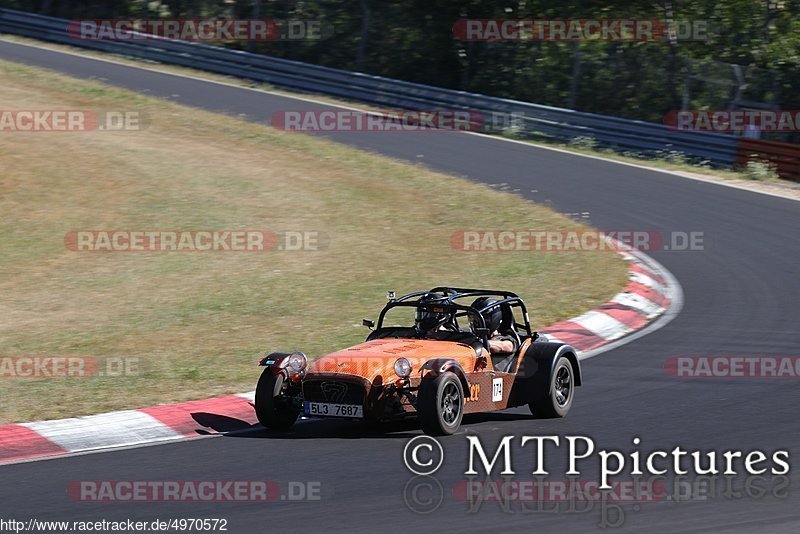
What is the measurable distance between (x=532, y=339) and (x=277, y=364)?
2.37 meters

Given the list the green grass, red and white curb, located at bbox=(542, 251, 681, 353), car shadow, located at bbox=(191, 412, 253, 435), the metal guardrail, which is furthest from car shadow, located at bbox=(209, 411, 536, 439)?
the metal guardrail

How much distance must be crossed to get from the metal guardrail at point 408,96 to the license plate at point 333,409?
17076mm

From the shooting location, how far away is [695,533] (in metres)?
6.09

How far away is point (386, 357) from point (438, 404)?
2.41 feet

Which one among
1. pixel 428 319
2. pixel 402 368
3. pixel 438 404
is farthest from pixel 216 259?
pixel 438 404

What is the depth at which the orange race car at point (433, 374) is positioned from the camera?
8562 millimetres

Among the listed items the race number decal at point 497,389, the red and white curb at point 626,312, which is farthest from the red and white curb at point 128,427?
the race number decal at point 497,389

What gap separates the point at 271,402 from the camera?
888 cm

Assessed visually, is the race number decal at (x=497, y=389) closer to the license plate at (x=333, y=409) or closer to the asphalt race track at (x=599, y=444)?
the asphalt race track at (x=599, y=444)

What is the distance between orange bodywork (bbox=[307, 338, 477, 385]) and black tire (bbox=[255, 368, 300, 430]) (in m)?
0.31

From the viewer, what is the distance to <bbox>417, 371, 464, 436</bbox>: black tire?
8.32 metres

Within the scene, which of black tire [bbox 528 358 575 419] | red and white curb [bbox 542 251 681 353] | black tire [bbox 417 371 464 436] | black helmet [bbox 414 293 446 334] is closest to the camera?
black tire [bbox 417 371 464 436]

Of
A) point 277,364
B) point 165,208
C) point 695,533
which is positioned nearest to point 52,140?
point 165,208

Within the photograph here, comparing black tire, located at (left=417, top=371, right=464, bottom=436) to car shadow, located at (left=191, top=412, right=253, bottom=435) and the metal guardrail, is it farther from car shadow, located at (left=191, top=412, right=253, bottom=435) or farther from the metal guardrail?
the metal guardrail
